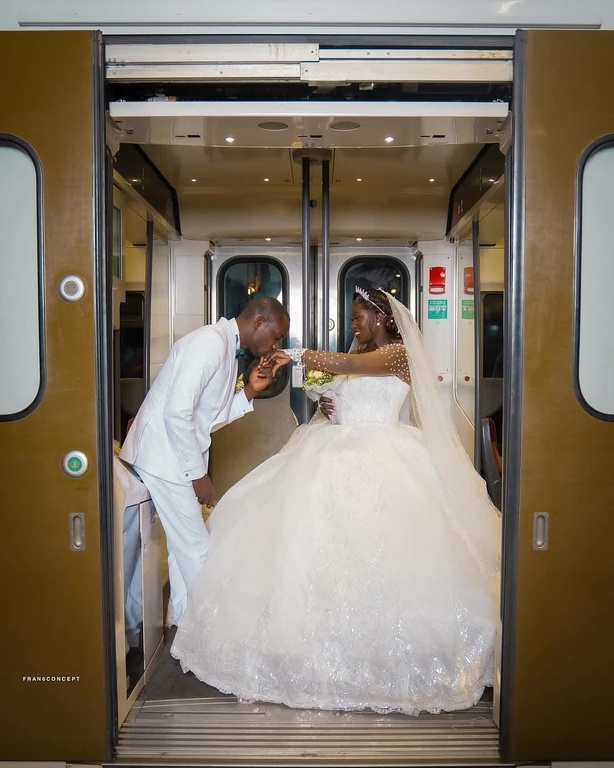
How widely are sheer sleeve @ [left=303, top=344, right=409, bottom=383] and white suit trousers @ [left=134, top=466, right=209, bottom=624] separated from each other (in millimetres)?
1154

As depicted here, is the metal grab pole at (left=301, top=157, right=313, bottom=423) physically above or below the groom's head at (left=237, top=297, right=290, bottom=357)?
above

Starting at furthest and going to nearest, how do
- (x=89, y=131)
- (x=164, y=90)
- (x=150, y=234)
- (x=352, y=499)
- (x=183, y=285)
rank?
(x=183, y=285) < (x=150, y=234) < (x=352, y=499) < (x=164, y=90) < (x=89, y=131)

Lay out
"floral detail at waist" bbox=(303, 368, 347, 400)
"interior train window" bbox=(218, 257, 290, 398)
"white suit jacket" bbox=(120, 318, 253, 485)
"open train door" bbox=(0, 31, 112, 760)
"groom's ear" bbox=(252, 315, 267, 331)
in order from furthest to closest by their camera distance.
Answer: "interior train window" bbox=(218, 257, 290, 398) → "floral detail at waist" bbox=(303, 368, 347, 400) → "groom's ear" bbox=(252, 315, 267, 331) → "white suit jacket" bbox=(120, 318, 253, 485) → "open train door" bbox=(0, 31, 112, 760)

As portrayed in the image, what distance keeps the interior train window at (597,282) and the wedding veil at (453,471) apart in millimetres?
1176

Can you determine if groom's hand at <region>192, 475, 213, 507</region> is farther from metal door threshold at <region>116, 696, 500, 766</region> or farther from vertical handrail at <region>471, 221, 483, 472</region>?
vertical handrail at <region>471, 221, 483, 472</region>

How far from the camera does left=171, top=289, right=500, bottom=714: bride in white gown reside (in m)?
3.06

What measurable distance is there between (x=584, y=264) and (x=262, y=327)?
189 centimetres

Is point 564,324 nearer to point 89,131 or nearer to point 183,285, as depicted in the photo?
point 89,131

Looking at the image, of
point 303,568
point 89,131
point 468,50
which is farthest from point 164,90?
point 303,568

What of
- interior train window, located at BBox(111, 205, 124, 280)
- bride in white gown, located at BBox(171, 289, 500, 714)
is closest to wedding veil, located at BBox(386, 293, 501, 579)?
bride in white gown, located at BBox(171, 289, 500, 714)

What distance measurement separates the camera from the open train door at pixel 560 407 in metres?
2.62

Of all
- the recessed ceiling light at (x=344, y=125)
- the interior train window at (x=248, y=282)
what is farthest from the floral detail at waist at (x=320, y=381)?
the recessed ceiling light at (x=344, y=125)

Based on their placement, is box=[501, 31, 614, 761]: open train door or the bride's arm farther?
the bride's arm

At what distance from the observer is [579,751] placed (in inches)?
106
